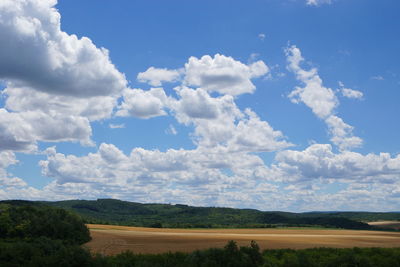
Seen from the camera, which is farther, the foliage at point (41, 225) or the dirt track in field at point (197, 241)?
the foliage at point (41, 225)

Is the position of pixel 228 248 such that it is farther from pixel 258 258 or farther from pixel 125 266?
pixel 125 266

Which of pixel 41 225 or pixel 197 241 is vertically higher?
pixel 41 225

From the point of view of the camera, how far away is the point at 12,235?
284 ft

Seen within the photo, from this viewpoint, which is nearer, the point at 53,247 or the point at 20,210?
the point at 53,247

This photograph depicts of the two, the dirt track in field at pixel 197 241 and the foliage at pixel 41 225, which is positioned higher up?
the foliage at pixel 41 225

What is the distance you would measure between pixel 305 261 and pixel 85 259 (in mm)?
20868

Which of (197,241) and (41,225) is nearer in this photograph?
(197,241)

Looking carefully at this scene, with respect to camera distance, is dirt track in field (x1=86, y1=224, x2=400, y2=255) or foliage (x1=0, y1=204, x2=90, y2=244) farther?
foliage (x1=0, y1=204, x2=90, y2=244)

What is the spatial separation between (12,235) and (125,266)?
183ft

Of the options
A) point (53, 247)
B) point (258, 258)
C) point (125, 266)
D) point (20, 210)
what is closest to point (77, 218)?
point (20, 210)

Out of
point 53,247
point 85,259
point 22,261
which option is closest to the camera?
point 85,259

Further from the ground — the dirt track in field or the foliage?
the foliage

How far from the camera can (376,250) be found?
6981 cm

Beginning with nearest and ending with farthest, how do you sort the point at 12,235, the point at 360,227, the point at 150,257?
the point at 150,257
the point at 12,235
the point at 360,227
